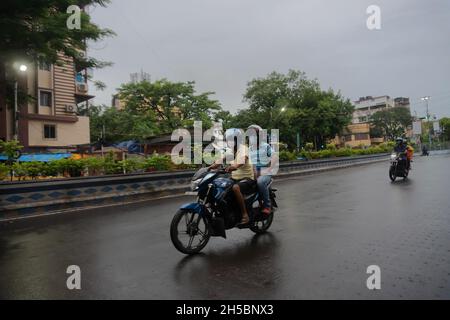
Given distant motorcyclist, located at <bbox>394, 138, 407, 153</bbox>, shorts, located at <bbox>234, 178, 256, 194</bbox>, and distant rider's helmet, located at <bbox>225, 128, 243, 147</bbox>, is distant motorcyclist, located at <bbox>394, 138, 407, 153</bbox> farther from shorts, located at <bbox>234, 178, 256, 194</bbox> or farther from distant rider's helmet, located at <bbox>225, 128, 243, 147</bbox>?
distant rider's helmet, located at <bbox>225, 128, 243, 147</bbox>

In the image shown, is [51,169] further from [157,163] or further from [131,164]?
[157,163]

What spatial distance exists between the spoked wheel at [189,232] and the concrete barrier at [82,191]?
238 inches

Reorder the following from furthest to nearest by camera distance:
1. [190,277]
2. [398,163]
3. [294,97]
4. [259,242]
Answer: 1. [294,97]
2. [398,163]
3. [259,242]
4. [190,277]

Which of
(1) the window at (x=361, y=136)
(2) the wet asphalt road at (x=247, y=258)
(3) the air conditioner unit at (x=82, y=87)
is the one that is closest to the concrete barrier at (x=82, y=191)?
(2) the wet asphalt road at (x=247, y=258)

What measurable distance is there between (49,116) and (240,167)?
27065mm

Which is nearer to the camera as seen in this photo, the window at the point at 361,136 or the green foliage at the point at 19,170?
the green foliage at the point at 19,170

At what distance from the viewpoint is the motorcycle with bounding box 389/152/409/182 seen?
1519 centimetres

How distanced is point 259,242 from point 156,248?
1.60m

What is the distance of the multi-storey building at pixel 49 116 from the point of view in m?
27.1

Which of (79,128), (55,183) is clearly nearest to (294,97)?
(79,128)

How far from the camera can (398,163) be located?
15.2 metres


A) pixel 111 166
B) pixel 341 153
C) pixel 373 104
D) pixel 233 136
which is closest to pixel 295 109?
pixel 341 153

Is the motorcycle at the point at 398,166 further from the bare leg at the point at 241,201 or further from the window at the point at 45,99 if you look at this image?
the window at the point at 45,99
